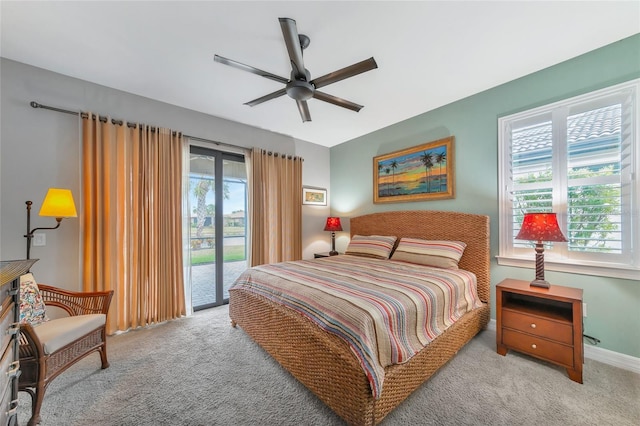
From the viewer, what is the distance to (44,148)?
236cm

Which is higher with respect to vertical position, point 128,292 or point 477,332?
point 128,292

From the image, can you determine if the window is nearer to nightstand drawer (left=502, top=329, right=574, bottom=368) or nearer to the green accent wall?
the green accent wall

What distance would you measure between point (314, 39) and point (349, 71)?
1.72ft

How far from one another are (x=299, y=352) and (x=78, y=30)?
3.07m

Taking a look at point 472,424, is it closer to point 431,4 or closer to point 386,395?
point 386,395

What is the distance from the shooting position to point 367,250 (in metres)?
3.44

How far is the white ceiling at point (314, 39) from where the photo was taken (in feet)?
5.64

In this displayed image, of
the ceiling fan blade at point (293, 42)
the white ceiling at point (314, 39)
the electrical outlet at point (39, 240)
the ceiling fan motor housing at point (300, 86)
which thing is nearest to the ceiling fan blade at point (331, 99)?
the ceiling fan motor housing at point (300, 86)

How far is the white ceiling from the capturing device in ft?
5.64

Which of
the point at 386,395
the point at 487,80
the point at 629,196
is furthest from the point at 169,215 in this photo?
the point at 629,196

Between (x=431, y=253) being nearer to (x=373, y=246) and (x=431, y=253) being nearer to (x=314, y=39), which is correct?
(x=373, y=246)

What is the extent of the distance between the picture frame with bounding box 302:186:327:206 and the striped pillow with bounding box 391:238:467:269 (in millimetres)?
1992

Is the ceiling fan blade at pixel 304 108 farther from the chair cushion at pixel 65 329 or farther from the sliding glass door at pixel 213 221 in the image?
the chair cushion at pixel 65 329

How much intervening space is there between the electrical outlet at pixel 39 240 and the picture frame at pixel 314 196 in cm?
325
